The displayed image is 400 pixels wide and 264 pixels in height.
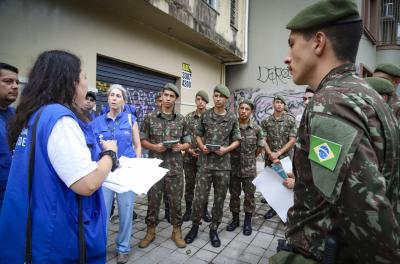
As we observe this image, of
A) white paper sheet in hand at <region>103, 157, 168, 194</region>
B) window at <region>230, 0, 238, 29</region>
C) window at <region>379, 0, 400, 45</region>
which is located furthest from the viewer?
window at <region>379, 0, 400, 45</region>

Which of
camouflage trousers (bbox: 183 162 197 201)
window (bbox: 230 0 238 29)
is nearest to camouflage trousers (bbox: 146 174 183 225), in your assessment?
camouflage trousers (bbox: 183 162 197 201)

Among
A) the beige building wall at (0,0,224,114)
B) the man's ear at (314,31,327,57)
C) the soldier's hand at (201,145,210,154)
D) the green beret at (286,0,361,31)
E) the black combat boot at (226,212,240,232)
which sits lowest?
the black combat boot at (226,212,240,232)

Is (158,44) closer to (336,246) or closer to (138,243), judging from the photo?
(138,243)

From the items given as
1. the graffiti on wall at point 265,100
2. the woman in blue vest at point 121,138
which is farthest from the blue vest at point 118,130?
the graffiti on wall at point 265,100

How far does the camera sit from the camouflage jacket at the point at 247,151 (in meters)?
4.07

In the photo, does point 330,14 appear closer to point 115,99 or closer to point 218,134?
point 115,99

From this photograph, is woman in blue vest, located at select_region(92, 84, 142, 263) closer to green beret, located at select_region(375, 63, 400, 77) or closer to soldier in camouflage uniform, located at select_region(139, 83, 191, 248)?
soldier in camouflage uniform, located at select_region(139, 83, 191, 248)

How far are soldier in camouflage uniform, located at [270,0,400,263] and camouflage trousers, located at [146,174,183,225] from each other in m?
2.56

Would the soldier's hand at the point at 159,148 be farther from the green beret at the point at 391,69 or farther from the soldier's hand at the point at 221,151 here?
the green beret at the point at 391,69

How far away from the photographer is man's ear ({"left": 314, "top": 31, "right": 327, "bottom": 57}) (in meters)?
1.03

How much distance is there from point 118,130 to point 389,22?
14.3 meters

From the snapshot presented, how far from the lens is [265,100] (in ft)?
33.5

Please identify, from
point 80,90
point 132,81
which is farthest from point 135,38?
point 80,90

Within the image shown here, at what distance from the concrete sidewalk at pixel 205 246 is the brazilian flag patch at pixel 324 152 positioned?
2577 mm
